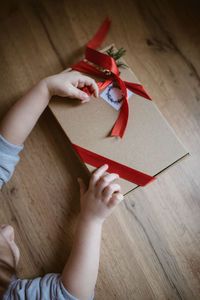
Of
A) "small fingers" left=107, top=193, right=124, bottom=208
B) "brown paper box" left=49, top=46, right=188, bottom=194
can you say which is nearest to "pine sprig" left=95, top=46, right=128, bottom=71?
"brown paper box" left=49, top=46, right=188, bottom=194

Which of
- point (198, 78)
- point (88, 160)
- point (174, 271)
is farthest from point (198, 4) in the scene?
point (174, 271)

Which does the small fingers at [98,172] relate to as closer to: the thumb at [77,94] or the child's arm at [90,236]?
the child's arm at [90,236]

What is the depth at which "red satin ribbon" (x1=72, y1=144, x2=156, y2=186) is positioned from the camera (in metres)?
0.60

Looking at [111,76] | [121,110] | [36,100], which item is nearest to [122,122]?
[121,110]

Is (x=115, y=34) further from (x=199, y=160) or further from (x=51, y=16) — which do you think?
(x=199, y=160)

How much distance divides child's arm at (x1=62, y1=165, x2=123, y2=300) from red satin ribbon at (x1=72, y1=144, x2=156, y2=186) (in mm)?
15

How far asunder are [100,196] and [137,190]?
0.11m

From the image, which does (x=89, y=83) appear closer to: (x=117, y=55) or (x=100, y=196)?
(x=117, y=55)

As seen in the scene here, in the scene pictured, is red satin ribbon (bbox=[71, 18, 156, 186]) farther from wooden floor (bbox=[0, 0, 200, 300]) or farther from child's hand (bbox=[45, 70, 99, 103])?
wooden floor (bbox=[0, 0, 200, 300])

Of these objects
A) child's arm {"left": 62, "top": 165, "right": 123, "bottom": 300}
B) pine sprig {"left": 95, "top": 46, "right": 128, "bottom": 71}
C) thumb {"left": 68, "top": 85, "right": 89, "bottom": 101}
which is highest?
pine sprig {"left": 95, "top": 46, "right": 128, "bottom": 71}

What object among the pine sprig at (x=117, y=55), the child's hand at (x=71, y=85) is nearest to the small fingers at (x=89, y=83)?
the child's hand at (x=71, y=85)

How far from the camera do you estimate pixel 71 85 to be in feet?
2.07

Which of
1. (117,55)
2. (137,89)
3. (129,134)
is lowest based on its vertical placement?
(129,134)

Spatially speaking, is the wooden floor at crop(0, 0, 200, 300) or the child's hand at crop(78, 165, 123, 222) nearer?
the child's hand at crop(78, 165, 123, 222)
